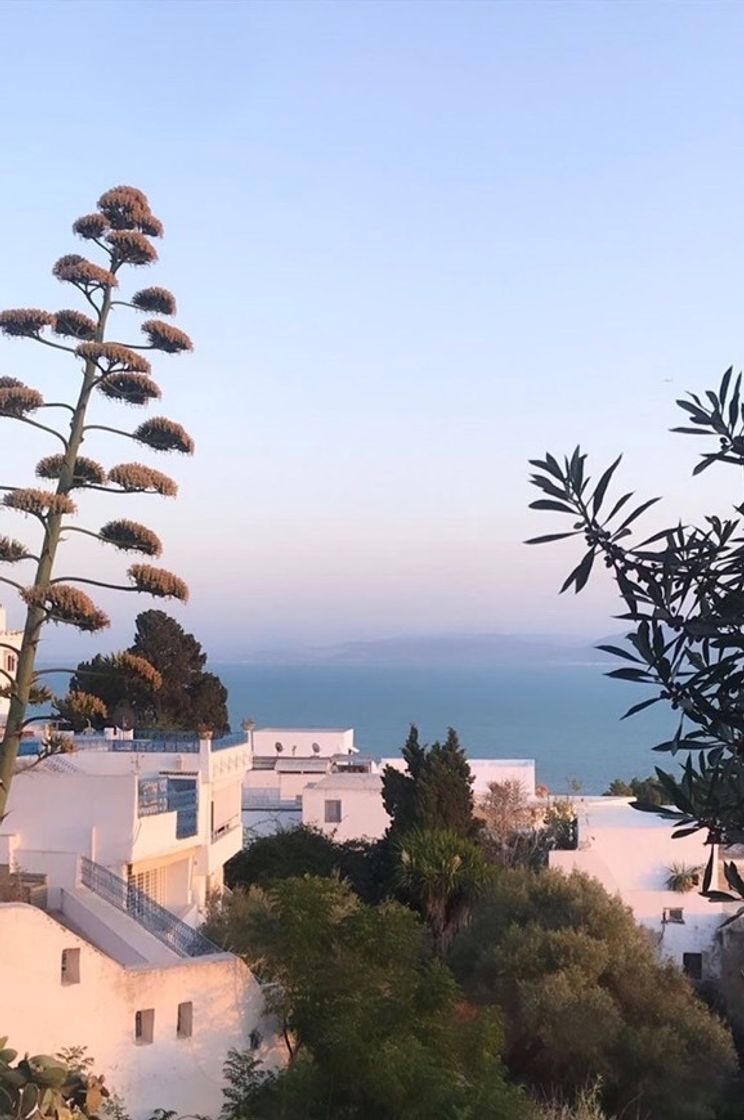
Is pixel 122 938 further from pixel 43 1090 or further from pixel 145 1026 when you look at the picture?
pixel 43 1090

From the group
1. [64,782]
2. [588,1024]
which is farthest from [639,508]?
[588,1024]

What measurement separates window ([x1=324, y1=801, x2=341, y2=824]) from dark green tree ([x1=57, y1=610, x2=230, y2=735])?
12.3ft

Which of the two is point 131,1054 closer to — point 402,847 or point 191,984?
point 191,984

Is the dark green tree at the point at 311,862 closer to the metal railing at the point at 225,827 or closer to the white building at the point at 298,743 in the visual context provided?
the metal railing at the point at 225,827

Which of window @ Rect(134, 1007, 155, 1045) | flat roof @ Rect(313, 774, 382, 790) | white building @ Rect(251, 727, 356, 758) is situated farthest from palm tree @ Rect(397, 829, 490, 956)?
white building @ Rect(251, 727, 356, 758)

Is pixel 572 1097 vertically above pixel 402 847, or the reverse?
pixel 402 847

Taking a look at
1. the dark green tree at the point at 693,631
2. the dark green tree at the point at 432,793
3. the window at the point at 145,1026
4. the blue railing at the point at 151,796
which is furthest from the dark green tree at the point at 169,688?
the dark green tree at the point at 693,631

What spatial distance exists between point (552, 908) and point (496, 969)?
1.46 meters

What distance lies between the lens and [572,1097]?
1719 cm

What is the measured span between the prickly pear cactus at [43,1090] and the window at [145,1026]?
143cm

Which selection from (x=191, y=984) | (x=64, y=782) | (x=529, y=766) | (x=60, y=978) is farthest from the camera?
(x=529, y=766)

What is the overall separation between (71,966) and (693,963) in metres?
15.3

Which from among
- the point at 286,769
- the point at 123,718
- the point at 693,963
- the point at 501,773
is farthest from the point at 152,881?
the point at 286,769

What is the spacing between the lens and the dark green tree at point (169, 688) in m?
28.8
